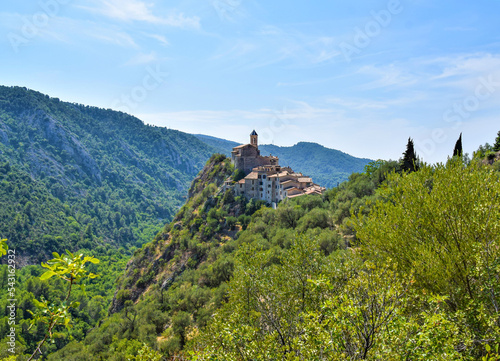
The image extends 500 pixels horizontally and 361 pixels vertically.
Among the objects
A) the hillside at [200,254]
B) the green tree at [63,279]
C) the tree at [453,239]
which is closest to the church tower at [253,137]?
the hillside at [200,254]

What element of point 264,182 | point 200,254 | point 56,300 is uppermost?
point 264,182

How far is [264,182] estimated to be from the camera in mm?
74438

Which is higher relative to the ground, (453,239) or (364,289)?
(453,239)

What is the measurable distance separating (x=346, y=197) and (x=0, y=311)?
95.5 meters

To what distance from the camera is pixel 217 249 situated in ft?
204

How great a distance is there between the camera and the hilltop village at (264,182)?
69.3 m

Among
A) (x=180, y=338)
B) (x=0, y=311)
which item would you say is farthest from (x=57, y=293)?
(x=180, y=338)

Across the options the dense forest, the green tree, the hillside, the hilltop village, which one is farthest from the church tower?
the green tree

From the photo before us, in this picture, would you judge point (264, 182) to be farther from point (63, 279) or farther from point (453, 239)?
point (63, 279)

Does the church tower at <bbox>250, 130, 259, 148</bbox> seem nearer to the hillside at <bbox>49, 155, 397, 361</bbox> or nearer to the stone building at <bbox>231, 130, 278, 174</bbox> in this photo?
the stone building at <bbox>231, 130, 278, 174</bbox>

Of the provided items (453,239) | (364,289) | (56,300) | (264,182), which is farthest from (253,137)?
(364,289)

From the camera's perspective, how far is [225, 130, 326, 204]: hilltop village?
2729 inches

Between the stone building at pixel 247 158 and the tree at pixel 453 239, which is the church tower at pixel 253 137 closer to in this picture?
the stone building at pixel 247 158

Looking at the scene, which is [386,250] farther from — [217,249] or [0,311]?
[0,311]
